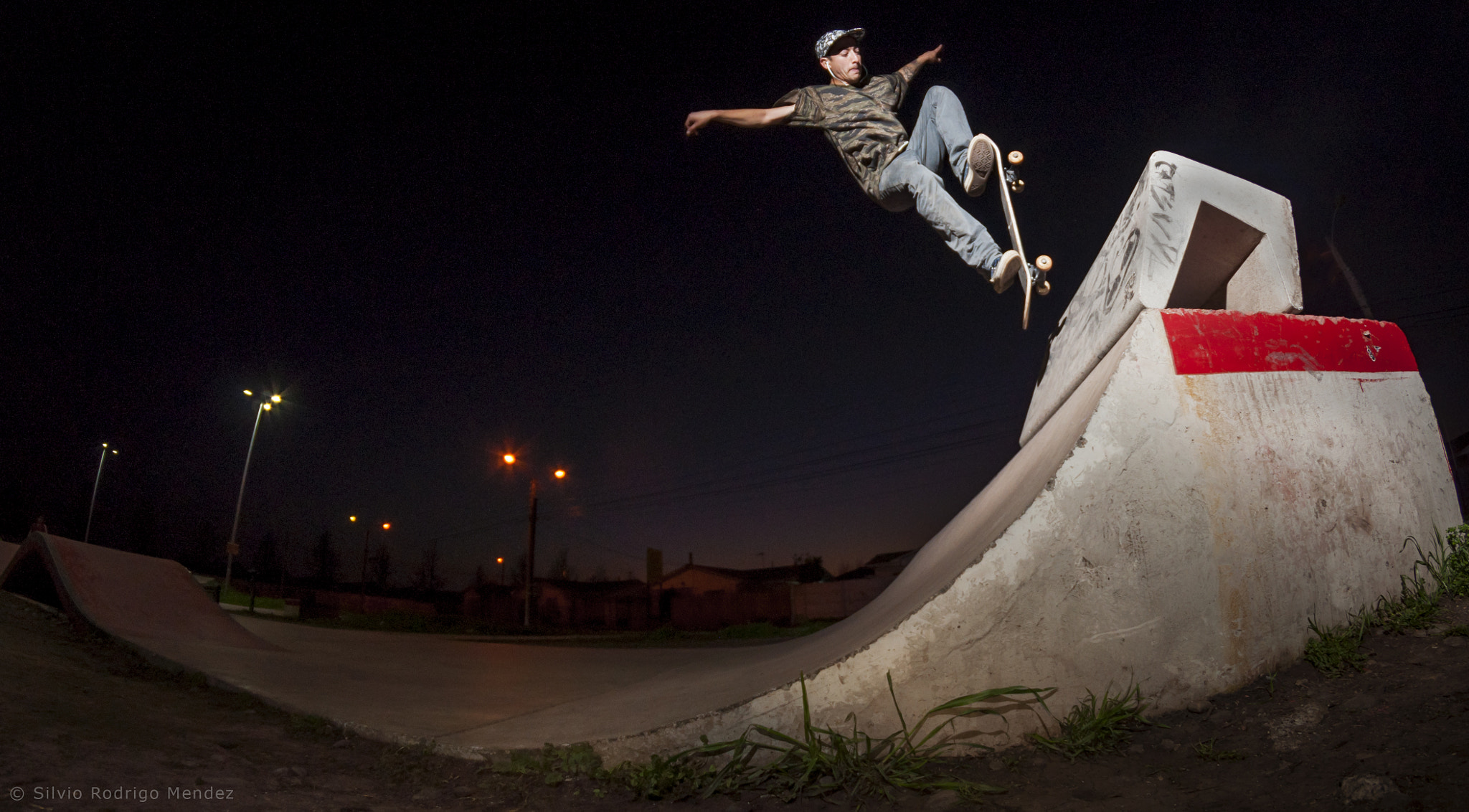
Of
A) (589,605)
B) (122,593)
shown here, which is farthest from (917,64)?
(589,605)

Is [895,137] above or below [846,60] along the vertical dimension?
below

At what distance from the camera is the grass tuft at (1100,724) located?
7.22 feet

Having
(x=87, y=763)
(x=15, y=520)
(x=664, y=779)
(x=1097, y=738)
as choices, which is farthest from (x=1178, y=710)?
(x=15, y=520)

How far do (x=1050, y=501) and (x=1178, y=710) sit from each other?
0.81 metres

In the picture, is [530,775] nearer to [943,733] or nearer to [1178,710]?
[943,733]

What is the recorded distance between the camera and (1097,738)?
2.21 m

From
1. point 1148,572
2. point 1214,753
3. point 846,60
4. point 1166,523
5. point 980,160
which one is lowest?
point 1214,753

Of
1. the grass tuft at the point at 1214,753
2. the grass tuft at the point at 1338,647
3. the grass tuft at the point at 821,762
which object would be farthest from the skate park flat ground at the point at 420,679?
the grass tuft at the point at 1338,647

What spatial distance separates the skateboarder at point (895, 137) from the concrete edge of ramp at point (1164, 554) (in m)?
1.44

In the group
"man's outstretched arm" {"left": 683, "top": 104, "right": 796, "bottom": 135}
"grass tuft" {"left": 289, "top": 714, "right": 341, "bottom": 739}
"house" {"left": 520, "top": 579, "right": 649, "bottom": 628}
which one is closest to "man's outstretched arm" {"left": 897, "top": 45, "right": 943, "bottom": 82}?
"man's outstretched arm" {"left": 683, "top": 104, "right": 796, "bottom": 135}

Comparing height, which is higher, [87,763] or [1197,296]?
[1197,296]

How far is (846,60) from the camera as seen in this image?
16.5 ft

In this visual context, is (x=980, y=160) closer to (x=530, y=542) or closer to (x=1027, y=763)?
(x=1027, y=763)

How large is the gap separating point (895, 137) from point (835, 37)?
105 cm
